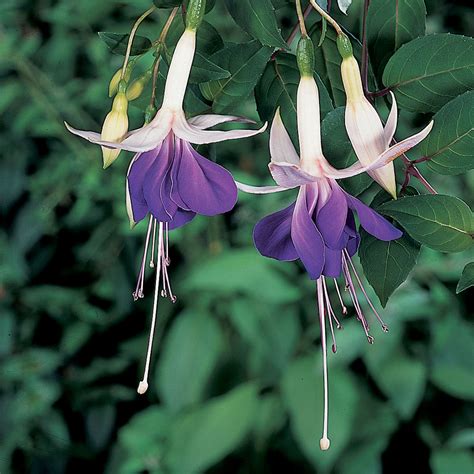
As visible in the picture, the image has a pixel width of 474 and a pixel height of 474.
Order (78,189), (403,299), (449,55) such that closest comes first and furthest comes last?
(449,55), (403,299), (78,189)

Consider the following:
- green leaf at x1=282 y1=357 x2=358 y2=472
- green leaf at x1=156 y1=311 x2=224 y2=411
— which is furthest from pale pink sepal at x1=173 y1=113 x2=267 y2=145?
green leaf at x1=156 y1=311 x2=224 y2=411

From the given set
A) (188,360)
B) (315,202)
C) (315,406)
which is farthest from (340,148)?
(188,360)

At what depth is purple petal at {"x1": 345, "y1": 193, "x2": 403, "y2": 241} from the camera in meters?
0.49

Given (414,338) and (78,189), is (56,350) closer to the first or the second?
(78,189)

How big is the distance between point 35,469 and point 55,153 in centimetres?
61

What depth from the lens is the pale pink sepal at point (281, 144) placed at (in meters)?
0.51

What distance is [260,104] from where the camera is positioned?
1.88ft

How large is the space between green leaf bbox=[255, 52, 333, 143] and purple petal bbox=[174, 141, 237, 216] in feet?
0.22

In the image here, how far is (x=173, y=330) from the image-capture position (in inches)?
63.4

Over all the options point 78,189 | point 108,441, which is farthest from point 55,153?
point 108,441

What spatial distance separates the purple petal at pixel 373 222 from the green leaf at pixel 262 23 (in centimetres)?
10

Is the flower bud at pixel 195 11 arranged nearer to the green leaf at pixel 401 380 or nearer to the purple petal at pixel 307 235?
the purple petal at pixel 307 235

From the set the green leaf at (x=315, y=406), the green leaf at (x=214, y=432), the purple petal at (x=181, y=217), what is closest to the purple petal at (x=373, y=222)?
the purple petal at (x=181, y=217)

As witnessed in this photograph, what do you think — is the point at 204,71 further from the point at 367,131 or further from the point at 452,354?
the point at 452,354
